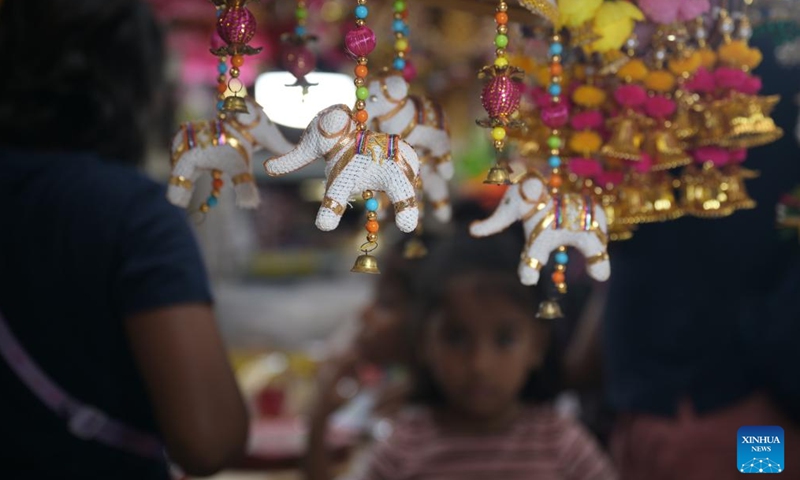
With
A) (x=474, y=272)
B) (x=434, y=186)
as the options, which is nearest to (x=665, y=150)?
(x=434, y=186)

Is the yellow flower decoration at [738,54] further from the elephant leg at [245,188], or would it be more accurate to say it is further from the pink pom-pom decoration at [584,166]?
the elephant leg at [245,188]

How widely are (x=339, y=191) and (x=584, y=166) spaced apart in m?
0.31

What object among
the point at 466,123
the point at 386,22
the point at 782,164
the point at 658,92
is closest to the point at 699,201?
the point at 658,92

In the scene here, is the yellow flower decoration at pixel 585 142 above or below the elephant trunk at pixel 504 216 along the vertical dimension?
above

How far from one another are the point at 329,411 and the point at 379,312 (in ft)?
0.86

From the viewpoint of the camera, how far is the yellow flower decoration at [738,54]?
2.98ft

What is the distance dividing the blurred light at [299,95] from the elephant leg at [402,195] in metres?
0.11

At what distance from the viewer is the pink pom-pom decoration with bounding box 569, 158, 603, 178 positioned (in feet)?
2.92

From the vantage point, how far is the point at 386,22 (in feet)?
4.18

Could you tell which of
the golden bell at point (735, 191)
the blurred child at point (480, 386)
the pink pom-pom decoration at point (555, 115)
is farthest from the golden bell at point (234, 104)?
the blurred child at point (480, 386)

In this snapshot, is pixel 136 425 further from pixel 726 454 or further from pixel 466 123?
pixel 466 123

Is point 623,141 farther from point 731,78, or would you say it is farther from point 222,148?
point 222,148

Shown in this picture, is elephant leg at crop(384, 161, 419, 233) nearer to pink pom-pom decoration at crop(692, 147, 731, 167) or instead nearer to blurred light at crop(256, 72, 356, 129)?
blurred light at crop(256, 72, 356, 129)

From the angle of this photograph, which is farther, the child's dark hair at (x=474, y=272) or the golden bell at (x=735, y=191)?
the child's dark hair at (x=474, y=272)
